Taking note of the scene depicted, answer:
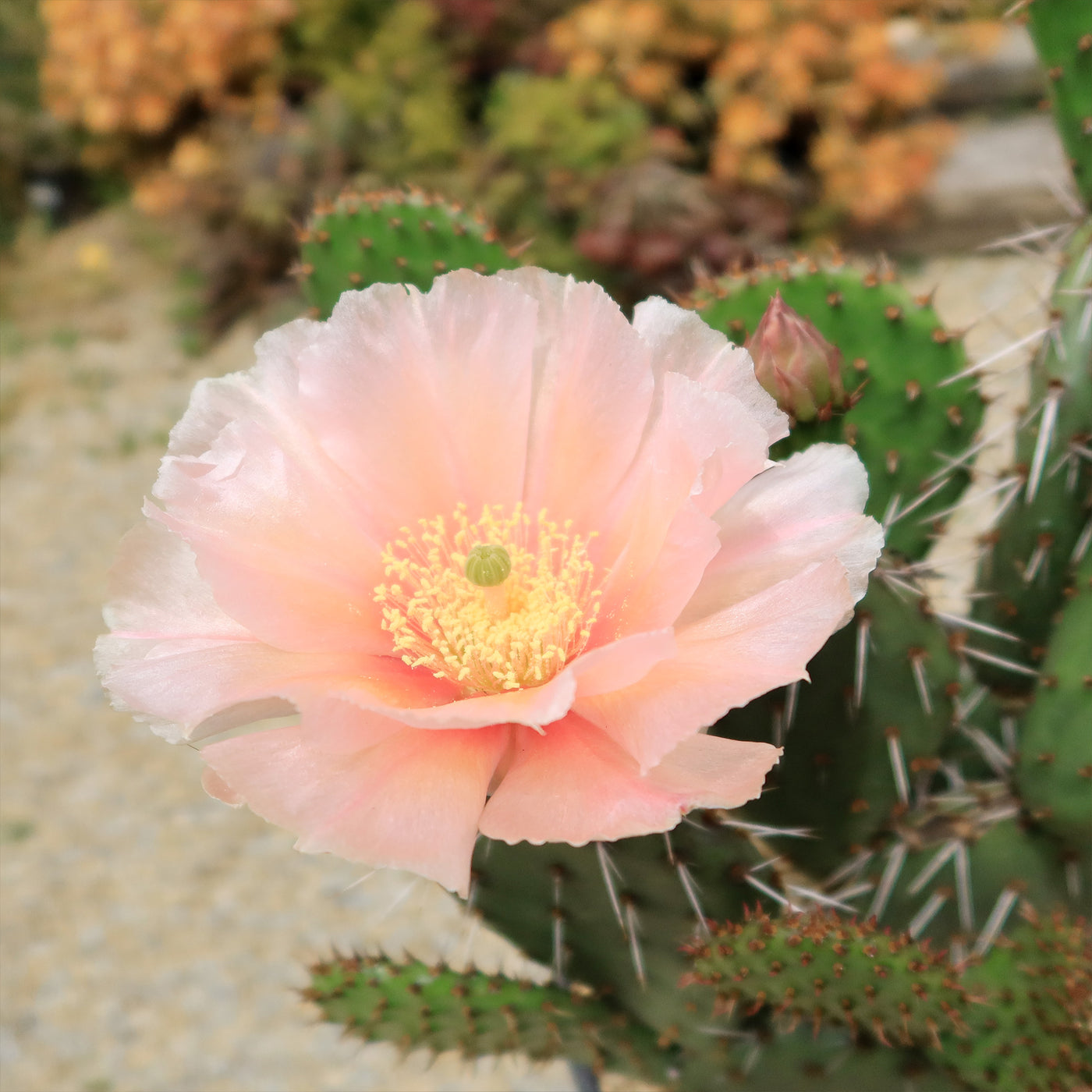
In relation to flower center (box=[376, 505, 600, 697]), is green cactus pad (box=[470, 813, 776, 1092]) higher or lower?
lower

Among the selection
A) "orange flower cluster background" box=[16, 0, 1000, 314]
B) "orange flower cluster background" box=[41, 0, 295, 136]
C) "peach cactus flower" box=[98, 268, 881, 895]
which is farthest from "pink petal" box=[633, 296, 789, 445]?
"orange flower cluster background" box=[41, 0, 295, 136]

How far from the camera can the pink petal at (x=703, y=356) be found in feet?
1.64

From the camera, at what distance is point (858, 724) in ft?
2.45

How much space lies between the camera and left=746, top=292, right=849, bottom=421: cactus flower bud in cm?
56

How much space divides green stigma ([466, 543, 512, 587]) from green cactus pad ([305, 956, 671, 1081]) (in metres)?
0.35

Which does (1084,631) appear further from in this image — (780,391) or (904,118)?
(904,118)

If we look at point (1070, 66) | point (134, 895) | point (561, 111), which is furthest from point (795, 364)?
point (561, 111)

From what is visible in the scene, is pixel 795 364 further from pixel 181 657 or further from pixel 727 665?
pixel 181 657

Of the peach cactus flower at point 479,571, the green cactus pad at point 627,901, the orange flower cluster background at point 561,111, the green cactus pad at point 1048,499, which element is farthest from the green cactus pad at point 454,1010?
the orange flower cluster background at point 561,111

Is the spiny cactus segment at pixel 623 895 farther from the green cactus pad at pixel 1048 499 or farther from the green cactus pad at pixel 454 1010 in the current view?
the green cactus pad at pixel 1048 499

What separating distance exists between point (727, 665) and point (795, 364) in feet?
0.63

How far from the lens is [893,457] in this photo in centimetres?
80

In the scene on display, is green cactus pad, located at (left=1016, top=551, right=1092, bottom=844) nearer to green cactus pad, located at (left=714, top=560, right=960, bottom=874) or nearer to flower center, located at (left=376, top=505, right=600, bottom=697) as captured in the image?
green cactus pad, located at (left=714, top=560, right=960, bottom=874)

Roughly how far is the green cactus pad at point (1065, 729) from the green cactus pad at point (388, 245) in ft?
1.51
